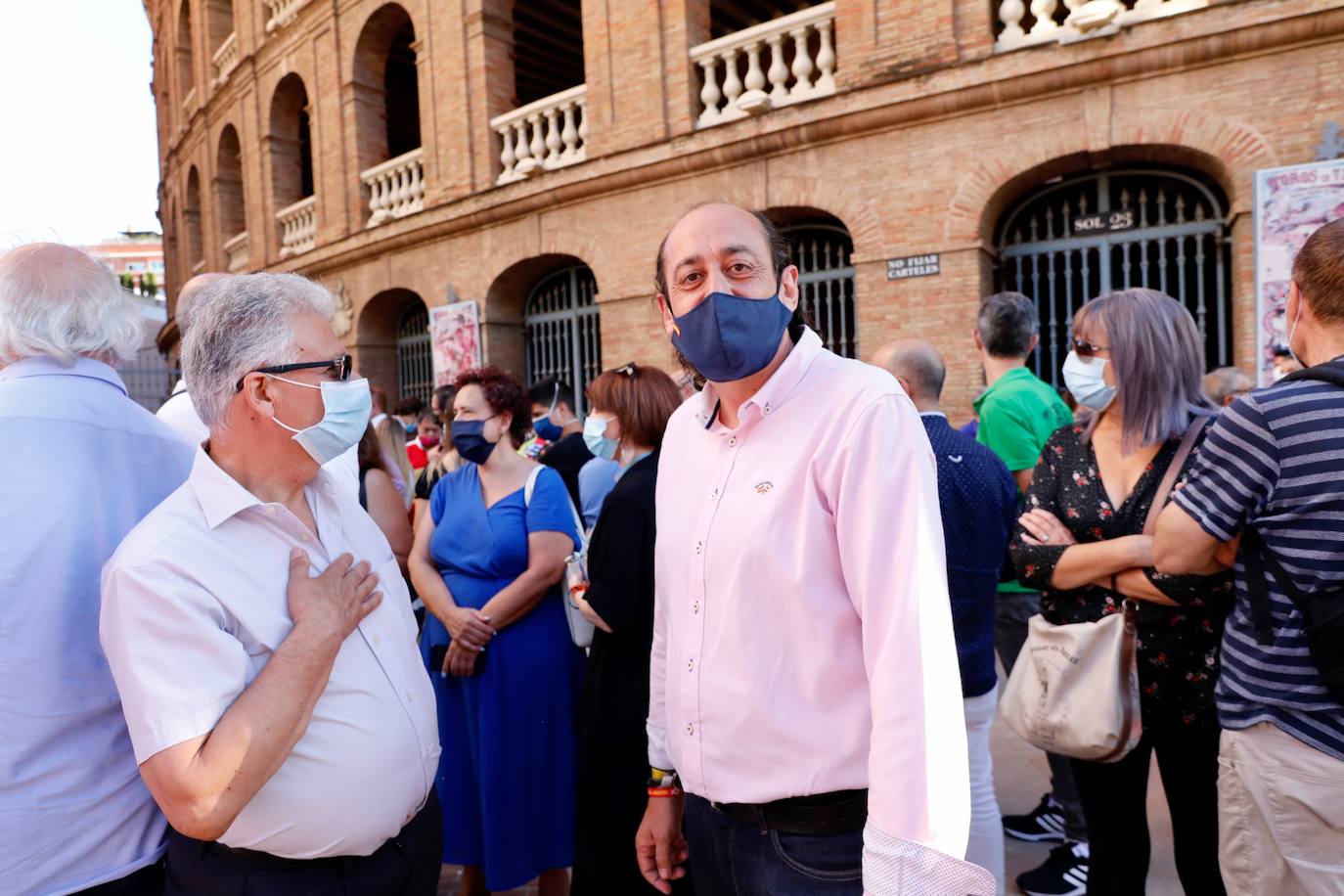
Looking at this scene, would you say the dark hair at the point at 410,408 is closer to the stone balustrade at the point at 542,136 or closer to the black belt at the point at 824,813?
the stone balustrade at the point at 542,136

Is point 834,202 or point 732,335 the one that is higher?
point 834,202

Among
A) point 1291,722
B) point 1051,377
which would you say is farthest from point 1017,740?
point 1051,377

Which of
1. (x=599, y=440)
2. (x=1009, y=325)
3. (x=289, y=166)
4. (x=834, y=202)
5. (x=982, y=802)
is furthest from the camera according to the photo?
(x=289, y=166)

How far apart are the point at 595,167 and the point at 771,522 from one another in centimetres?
984

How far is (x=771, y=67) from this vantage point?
958 cm

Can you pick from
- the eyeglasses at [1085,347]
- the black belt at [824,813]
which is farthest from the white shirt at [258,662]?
the eyeglasses at [1085,347]

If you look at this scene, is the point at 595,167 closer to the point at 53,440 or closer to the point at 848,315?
the point at 848,315

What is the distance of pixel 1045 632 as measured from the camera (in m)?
2.63

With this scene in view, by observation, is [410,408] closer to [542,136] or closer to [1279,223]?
[542,136]

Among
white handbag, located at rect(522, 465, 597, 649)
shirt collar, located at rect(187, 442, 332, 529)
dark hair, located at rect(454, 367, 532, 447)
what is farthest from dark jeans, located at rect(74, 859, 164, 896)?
dark hair, located at rect(454, 367, 532, 447)

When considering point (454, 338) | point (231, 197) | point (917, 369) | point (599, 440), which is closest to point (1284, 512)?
point (917, 369)

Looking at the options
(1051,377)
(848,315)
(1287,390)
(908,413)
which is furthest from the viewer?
(848,315)

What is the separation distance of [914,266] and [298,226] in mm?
12343

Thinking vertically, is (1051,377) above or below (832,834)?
above
